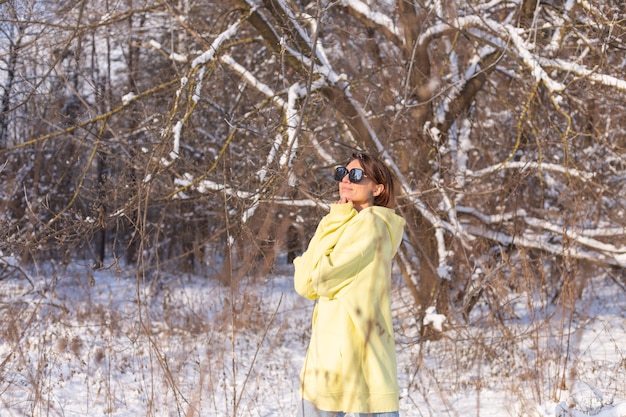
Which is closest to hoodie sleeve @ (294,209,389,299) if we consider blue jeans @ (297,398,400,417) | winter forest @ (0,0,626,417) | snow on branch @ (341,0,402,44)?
blue jeans @ (297,398,400,417)

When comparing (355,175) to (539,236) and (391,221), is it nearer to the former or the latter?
(391,221)

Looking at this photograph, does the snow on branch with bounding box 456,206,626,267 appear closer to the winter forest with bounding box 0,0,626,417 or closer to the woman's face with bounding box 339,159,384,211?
the winter forest with bounding box 0,0,626,417

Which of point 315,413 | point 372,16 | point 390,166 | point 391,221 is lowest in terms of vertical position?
point 315,413

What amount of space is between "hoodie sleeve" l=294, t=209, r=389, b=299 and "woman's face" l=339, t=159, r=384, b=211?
0.12 m

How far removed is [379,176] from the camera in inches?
108

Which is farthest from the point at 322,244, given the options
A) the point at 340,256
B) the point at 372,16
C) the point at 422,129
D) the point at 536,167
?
the point at 372,16

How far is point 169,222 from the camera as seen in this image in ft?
46.7

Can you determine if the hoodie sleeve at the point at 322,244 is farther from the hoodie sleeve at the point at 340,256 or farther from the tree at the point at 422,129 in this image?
the tree at the point at 422,129

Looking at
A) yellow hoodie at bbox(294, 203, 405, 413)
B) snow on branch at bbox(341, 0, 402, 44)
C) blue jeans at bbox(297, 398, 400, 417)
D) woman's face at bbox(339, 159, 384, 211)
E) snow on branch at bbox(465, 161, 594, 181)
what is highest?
snow on branch at bbox(341, 0, 402, 44)

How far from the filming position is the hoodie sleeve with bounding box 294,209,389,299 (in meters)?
2.50

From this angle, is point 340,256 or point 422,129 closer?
point 340,256

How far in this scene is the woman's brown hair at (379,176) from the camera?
275 cm

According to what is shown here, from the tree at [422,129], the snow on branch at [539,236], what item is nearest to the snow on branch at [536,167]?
the tree at [422,129]

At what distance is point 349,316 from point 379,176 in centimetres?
Answer: 58
